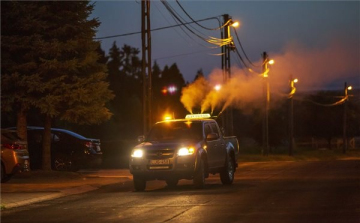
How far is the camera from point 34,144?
27.7m

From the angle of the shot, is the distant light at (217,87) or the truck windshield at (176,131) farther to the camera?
the distant light at (217,87)

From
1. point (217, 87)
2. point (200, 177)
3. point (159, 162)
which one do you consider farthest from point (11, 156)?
point (217, 87)

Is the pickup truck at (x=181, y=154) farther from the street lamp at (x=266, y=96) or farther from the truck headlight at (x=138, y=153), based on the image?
the street lamp at (x=266, y=96)

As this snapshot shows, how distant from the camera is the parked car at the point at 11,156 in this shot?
2128cm

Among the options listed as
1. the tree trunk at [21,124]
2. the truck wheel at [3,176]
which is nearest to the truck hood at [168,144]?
the truck wheel at [3,176]

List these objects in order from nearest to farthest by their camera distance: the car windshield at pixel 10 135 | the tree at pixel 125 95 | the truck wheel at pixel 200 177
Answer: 1. the truck wheel at pixel 200 177
2. the car windshield at pixel 10 135
3. the tree at pixel 125 95

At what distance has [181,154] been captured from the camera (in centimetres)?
1917

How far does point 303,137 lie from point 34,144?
64.3 m

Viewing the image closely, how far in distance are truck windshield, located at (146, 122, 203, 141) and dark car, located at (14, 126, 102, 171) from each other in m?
7.36

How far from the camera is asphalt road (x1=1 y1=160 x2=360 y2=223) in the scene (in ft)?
42.3

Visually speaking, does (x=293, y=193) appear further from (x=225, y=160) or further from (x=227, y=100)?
(x=227, y=100)

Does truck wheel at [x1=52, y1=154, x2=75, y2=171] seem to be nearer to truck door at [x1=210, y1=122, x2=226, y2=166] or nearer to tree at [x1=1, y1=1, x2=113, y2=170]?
tree at [x1=1, y1=1, x2=113, y2=170]

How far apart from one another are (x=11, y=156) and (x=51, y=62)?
4.09 metres

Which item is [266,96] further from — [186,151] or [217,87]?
[186,151]
